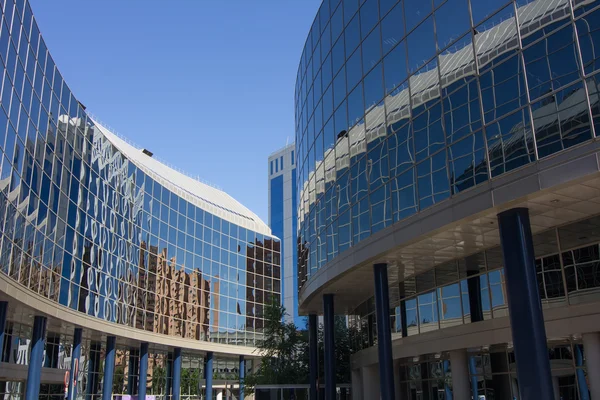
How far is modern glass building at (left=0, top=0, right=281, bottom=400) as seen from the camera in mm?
29406

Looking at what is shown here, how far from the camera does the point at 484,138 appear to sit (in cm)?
1927

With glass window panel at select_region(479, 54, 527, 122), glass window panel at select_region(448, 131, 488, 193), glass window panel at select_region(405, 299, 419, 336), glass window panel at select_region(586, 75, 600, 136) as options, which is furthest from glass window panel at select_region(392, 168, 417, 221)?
glass window panel at select_region(586, 75, 600, 136)

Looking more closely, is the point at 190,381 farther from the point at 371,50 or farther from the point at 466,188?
the point at 466,188

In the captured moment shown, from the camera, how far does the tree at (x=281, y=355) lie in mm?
48344

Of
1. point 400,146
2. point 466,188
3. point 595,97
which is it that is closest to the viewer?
point 595,97

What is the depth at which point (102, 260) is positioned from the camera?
4541cm

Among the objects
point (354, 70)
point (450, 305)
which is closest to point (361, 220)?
point (450, 305)

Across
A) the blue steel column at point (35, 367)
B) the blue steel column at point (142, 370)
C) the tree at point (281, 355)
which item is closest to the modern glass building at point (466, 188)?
the tree at point (281, 355)

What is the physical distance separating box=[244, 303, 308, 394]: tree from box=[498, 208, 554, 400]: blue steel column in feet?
106

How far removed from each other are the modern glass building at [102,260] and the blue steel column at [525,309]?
17.5 metres

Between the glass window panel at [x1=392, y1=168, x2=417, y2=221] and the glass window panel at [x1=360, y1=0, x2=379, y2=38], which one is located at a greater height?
the glass window panel at [x1=360, y1=0, x2=379, y2=38]

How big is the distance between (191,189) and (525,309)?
58.1m

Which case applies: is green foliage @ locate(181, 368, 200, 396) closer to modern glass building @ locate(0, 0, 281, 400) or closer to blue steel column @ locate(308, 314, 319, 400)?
modern glass building @ locate(0, 0, 281, 400)

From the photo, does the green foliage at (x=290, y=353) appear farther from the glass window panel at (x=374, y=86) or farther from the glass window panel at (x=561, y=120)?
the glass window panel at (x=561, y=120)
